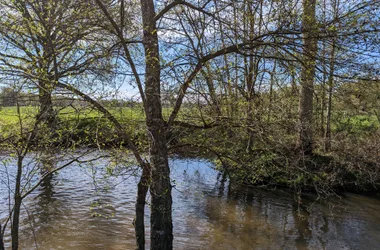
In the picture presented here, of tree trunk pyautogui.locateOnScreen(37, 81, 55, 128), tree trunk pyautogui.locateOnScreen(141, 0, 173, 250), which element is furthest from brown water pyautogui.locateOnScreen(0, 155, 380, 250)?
tree trunk pyautogui.locateOnScreen(37, 81, 55, 128)

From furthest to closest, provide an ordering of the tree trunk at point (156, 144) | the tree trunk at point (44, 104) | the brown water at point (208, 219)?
the brown water at point (208, 219) < the tree trunk at point (156, 144) < the tree trunk at point (44, 104)

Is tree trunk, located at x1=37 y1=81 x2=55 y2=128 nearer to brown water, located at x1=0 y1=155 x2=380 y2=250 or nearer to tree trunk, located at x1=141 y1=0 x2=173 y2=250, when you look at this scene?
brown water, located at x1=0 y1=155 x2=380 y2=250

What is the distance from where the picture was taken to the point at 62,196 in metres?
10.4

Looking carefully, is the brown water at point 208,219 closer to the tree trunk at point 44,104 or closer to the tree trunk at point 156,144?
the tree trunk at point 156,144

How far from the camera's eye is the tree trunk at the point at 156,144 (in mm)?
5352

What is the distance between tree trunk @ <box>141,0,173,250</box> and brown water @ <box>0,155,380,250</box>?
577 mm

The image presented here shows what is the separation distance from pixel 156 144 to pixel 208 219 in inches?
165

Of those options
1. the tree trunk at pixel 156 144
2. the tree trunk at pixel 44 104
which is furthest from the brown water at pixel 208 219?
the tree trunk at pixel 44 104

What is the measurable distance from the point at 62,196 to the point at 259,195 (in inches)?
251

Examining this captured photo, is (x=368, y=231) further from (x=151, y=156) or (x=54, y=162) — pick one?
(x=54, y=162)

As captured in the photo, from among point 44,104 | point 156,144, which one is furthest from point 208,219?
point 44,104

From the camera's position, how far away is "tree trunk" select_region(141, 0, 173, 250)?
5.35 m

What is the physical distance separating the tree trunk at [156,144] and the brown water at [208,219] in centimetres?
58

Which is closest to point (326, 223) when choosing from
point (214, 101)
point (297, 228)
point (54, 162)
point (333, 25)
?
point (297, 228)
